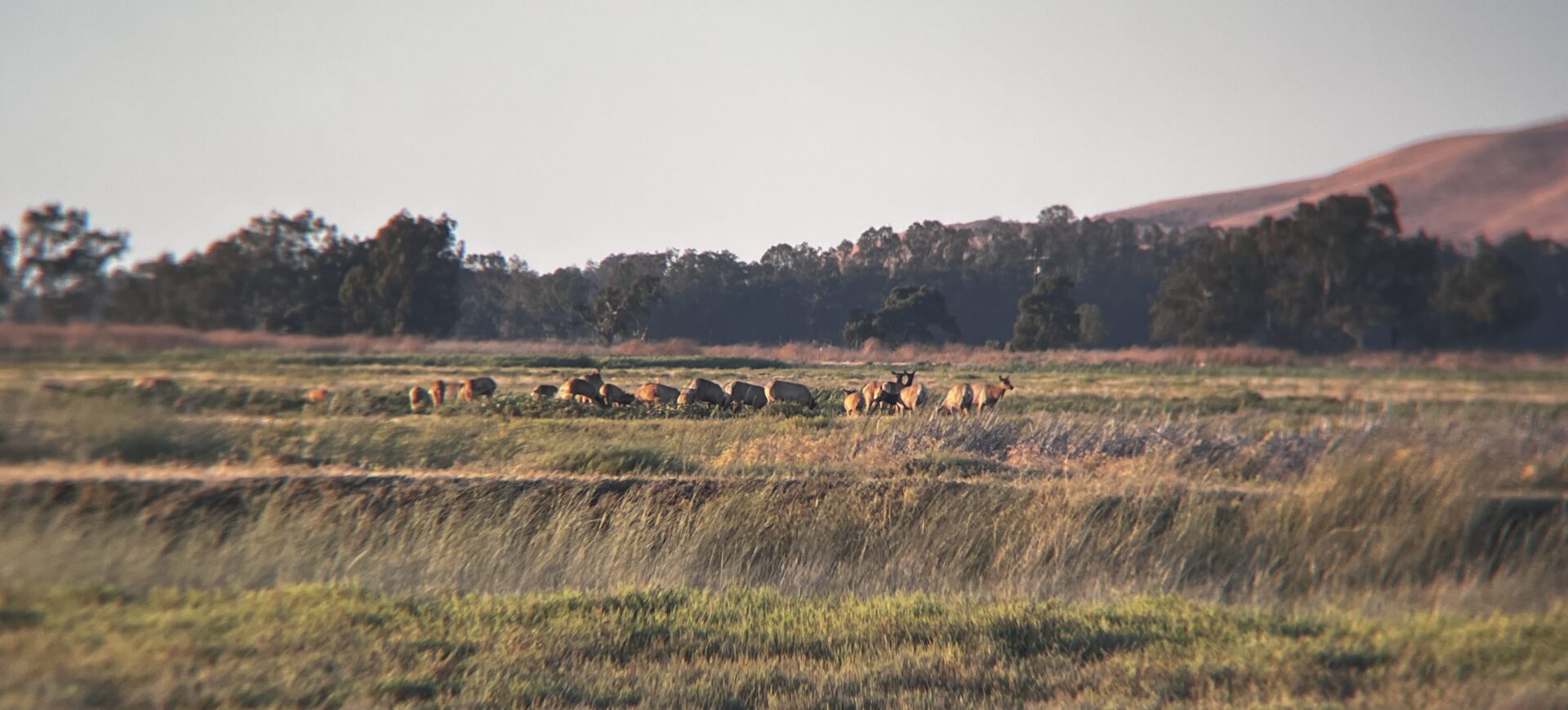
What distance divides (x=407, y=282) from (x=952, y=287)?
255 inches

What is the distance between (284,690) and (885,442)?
10.9 metres

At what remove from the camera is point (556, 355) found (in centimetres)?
1432

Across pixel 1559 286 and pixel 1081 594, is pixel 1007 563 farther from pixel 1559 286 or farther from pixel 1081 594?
pixel 1559 286

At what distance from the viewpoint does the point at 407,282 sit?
12.1 m

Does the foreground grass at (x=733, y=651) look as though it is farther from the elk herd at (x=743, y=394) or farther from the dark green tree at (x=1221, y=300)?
the elk herd at (x=743, y=394)

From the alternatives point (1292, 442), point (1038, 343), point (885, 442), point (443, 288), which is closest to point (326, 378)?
point (443, 288)

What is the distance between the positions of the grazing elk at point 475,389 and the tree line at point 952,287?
13.5m

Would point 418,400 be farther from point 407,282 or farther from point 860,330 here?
point 860,330

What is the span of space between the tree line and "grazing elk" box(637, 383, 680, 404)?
13.4m

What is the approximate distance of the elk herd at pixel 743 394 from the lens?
2111 centimetres

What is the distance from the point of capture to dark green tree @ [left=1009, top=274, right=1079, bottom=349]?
11.3 m

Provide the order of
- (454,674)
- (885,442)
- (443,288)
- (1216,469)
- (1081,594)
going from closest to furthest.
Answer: (454,674), (1081,594), (1216,469), (443,288), (885,442)

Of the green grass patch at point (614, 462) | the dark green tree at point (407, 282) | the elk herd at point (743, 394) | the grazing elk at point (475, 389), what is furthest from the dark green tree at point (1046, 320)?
the grazing elk at point (475, 389)

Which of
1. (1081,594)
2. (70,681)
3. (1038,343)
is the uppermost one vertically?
(1038,343)
